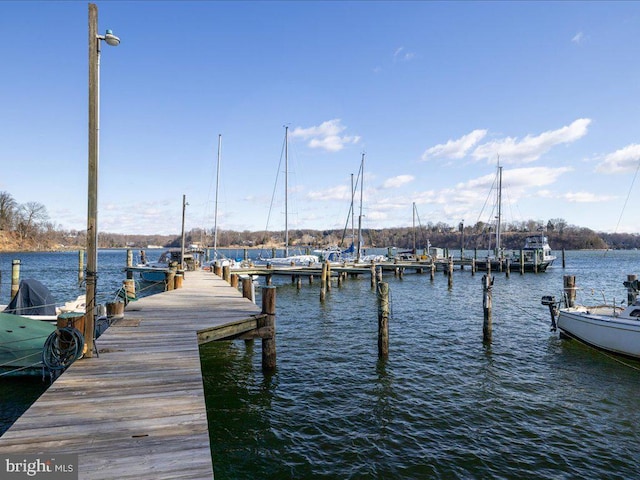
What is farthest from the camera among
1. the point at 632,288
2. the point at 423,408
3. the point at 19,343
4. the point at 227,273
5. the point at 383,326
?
the point at 227,273

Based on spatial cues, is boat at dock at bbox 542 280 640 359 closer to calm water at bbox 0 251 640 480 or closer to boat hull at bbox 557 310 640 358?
boat hull at bbox 557 310 640 358

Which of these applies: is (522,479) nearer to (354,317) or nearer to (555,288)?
(354,317)

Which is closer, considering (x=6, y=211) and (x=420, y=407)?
(x=420, y=407)

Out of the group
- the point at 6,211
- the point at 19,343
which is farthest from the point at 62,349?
the point at 6,211

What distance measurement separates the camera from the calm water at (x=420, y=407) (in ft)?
22.7

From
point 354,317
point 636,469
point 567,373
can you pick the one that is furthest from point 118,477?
point 354,317

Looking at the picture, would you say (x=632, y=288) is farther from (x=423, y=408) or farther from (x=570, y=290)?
(x=423, y=408)

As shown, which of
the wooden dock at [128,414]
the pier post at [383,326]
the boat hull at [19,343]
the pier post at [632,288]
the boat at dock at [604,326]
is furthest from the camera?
the pier post at [632,288]
